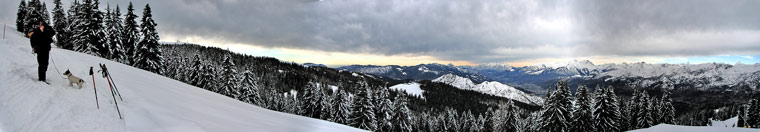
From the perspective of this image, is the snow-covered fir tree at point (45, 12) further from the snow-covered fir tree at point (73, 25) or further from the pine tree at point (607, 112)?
the pine tree at point (607, 112)

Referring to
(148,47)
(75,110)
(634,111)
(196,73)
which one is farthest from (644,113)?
(148,47)

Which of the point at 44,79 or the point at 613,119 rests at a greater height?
the point at 44,79

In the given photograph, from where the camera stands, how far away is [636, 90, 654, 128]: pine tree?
4222 centimetres

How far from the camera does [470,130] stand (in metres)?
66.8

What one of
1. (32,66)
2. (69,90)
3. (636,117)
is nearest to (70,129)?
(69,90)

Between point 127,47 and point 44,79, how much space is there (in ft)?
118

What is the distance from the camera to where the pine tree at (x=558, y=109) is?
31.8m

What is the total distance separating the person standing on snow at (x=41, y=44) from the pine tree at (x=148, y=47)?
30.8 metres

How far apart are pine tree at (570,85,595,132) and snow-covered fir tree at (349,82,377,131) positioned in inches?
857

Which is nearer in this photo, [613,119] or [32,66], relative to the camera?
[32,66]

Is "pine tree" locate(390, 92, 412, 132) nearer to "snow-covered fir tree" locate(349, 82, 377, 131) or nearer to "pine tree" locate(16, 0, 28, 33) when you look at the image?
"snow-covered fir tree" locate(349, 82, 377, 131)

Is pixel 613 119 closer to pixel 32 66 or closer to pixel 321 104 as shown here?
pixel 321 104

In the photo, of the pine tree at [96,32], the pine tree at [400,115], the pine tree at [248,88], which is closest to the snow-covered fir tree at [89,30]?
the pine tree at [96,32]

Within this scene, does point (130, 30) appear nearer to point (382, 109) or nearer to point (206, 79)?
point (206, 79)
